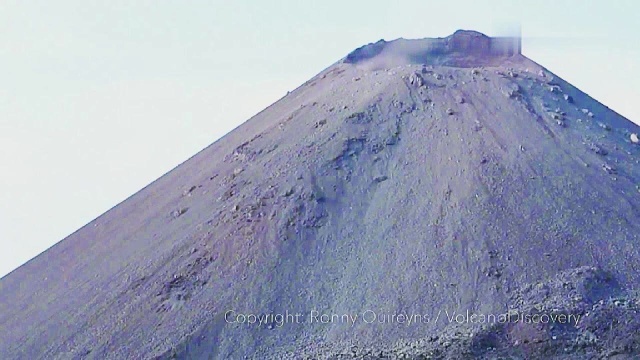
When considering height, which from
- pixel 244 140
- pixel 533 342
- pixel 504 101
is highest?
pixel 244 140

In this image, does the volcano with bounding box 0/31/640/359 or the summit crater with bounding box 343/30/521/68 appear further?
the summit crater with bounding box 343/30/521/68

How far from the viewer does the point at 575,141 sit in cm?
2569

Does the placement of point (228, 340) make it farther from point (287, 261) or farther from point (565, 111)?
point (565, 111)

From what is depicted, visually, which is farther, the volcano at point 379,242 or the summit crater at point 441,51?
the summit crater at point 441,51

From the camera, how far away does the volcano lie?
2025 centimetres

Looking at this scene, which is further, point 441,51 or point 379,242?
point 441,51

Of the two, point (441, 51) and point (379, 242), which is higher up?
point (441, 51)

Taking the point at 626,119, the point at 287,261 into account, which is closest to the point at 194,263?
the point at 287,261

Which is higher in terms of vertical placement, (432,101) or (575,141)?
(432,101)

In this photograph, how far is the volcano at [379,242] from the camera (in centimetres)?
2025

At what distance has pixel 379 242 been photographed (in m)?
22.5

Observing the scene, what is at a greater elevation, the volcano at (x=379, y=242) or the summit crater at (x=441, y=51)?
the summit crater at (x=441, y=51)

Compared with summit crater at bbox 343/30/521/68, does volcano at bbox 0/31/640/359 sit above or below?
below

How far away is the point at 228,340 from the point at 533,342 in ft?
20.8
